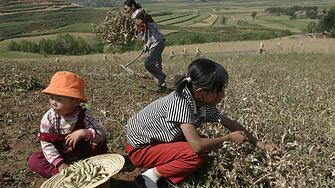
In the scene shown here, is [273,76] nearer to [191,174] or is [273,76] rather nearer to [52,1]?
[191,174]

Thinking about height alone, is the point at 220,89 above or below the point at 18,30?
above

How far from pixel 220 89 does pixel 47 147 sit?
5.20ft

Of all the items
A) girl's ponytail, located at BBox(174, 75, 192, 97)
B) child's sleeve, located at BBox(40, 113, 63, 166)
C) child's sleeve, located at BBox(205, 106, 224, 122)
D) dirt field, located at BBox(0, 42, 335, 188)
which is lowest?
dirt field, located at BBox(0, 42, 335, 188)

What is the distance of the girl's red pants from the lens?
232 cm

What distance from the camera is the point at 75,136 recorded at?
2.44 metres

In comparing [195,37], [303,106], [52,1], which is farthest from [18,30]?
[303,106]

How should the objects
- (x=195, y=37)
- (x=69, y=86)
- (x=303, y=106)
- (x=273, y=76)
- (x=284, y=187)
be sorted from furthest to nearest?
(x=195, y=37) → (x=273, y=76) → (x=303, y=106) → (x=69, y=86) → (x=284, y=187)

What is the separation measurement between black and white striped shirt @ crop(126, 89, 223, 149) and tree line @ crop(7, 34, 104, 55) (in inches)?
1751

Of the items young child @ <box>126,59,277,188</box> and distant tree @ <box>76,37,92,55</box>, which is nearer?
young child @ <box>126,59,277,188</box>

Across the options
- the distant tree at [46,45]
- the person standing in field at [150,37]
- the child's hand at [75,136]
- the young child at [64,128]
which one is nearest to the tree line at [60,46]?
the distant tree at [46,45]

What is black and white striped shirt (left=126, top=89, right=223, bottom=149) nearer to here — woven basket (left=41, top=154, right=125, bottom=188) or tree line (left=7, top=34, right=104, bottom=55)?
woven basket (left=41, top=154, right=125, bottom=188)

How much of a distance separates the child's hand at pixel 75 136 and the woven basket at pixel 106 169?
212 mm

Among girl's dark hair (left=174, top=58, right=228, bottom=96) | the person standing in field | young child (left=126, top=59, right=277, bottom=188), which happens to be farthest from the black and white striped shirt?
the person standing in field

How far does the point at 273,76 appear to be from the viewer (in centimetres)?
743
